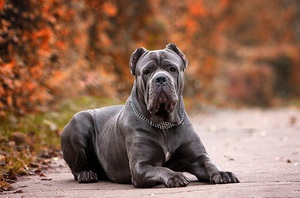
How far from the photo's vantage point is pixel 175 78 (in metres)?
6.72

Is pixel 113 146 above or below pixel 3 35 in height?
below

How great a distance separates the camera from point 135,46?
62.7 ft

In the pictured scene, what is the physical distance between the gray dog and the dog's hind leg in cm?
17

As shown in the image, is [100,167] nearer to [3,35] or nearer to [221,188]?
[221,188]

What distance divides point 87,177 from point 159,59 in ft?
5.62

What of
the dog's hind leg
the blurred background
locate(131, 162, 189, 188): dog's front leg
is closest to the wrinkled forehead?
locate(131, 162, 189, 188): dog's front leg

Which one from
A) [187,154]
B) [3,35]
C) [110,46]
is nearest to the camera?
[187,154]

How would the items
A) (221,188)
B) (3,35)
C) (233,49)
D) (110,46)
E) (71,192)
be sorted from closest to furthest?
(221,188) < (71,192) < (3,35) < (110,46) < (233,49)

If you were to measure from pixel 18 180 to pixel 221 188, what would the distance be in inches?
109

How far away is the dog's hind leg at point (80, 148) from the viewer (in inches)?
298

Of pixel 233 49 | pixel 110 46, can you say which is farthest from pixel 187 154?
pixel 233 49

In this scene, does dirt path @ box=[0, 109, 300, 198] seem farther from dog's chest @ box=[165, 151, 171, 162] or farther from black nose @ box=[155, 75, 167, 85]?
black nose @ box=[155, 75, 167, 85]

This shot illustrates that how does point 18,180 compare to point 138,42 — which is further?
point 138,42

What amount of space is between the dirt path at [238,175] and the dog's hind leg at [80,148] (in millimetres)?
239
